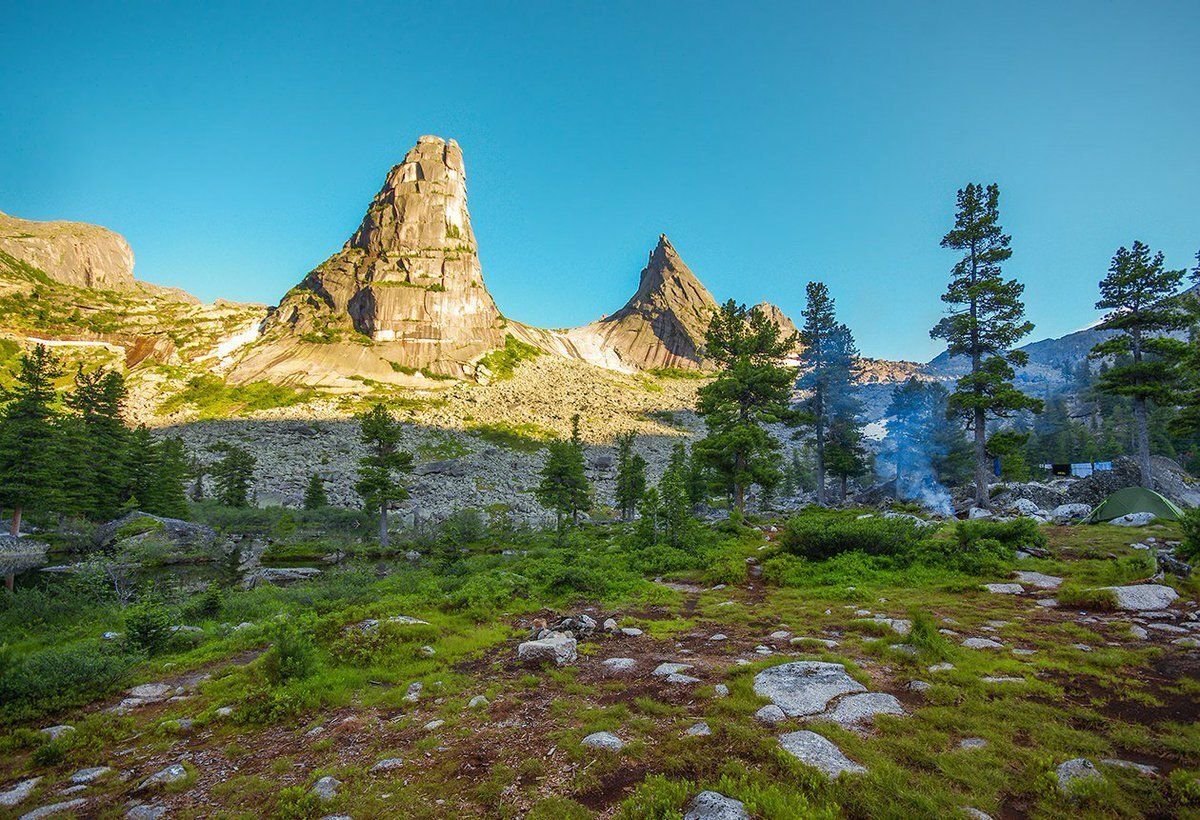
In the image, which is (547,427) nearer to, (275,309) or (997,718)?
(275,309)

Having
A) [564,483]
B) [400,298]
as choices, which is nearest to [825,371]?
[564,483]

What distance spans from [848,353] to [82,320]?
166430mm

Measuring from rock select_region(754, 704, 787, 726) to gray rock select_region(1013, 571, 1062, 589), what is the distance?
1064 cm

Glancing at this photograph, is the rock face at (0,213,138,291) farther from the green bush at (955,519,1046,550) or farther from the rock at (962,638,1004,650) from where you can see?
the green bush at (955,519,1046,550)

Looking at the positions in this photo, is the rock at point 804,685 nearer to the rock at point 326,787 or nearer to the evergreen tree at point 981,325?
the rock at point 326,787

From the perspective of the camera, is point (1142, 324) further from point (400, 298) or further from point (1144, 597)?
point (400, 298)

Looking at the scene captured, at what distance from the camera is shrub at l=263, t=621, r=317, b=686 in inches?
308

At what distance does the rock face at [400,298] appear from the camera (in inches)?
4498

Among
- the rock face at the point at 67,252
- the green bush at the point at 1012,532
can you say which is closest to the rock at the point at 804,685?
the green bush at the point at 1012,532

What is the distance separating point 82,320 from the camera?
4496 inches

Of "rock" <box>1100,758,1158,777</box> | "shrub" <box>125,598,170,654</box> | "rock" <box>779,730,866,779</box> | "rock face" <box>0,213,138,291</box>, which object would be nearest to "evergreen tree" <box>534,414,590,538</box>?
"shrub" <box>125,598,170,654</box>

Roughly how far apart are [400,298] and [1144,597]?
13649 cm

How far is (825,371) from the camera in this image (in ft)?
128

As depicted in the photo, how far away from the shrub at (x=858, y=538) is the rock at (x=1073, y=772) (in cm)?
1182
